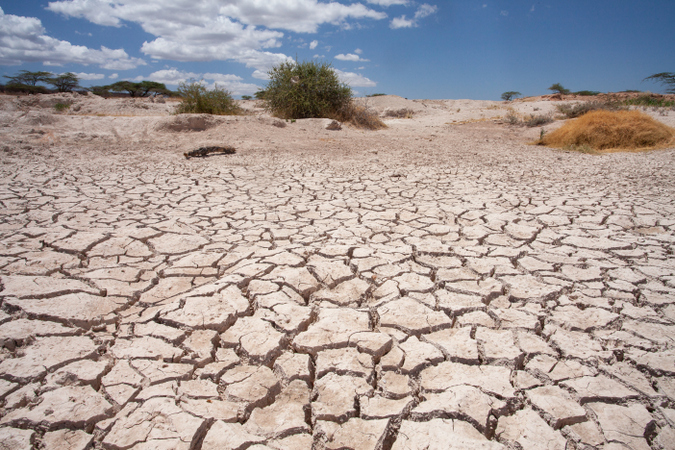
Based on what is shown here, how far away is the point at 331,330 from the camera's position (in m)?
1.68

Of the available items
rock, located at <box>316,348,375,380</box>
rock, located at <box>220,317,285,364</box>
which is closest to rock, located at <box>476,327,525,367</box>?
rock, located at <box>316,348,375,380</box>

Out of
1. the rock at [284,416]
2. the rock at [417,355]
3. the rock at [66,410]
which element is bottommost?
the rock at [66,410]

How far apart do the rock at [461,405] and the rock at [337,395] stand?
0.21 m

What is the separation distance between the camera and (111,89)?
21719 millimetres

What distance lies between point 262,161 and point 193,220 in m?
2.55

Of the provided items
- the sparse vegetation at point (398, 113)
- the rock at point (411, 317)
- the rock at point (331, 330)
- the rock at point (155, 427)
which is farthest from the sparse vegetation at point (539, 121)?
the rock at point (155, 427)

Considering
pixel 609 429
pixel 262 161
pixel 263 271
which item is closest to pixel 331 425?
pixel 609 429

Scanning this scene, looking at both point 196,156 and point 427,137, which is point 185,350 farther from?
point 427,137

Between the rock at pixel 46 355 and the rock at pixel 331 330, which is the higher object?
the rock at pixel 331 330

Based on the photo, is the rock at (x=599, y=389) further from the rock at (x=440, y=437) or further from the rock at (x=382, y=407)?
the rock at (x=382, y=407)

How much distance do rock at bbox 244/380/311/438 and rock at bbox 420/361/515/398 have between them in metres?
0.47

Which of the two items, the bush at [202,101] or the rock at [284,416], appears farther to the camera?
the bush at [202,101]

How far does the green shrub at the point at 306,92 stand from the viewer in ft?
31.8

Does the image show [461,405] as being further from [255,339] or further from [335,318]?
[255,339]
